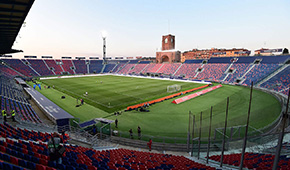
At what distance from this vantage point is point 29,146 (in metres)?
6.79

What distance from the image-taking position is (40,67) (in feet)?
261

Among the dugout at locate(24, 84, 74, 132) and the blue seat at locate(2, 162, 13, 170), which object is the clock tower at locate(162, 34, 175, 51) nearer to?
the dugout at locate(24, 84, 74, 132)

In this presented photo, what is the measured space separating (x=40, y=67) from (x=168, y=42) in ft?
247

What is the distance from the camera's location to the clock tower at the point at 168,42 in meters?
97.6

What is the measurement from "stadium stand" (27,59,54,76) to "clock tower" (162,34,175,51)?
68955 millimetres

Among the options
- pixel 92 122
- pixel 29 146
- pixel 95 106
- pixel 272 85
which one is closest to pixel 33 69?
pixel 95 106

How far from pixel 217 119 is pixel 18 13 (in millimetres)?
21843

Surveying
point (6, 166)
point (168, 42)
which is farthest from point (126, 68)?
point (6, 166)

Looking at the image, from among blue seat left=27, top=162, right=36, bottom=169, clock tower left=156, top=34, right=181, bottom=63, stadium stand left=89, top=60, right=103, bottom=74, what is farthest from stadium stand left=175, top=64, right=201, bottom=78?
blue seat left=27, top=162, right=36, bottom=169

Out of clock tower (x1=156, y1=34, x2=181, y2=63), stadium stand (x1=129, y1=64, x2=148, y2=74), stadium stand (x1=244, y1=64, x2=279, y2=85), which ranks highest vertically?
clock tower (x1=156, y1=34, x2=181, y2=63)

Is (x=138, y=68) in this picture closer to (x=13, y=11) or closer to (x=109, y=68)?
(x=109, y=68)

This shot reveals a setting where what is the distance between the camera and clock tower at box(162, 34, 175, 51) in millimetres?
97625

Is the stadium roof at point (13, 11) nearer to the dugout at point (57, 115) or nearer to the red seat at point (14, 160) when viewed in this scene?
the red seat at point (14, 160)

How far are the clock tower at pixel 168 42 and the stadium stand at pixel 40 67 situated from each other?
68955 millimetres
